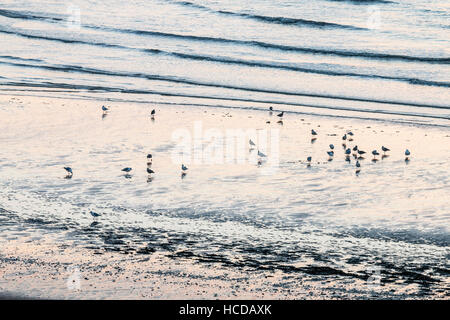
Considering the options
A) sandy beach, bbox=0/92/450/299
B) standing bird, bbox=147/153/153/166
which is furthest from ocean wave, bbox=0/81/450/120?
standing bird, bbox=147/153/153/166

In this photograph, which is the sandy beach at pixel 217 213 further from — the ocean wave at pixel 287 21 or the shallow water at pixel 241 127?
the ocean wave at pixel 287 21

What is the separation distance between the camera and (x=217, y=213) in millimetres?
7359

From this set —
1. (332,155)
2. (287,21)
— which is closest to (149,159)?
(332,155)

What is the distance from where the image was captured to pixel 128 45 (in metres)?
18.4

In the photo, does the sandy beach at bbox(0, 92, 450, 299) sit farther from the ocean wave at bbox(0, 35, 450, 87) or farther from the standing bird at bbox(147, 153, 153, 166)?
the ocean wave at bbox(0, 35, 450, 87)

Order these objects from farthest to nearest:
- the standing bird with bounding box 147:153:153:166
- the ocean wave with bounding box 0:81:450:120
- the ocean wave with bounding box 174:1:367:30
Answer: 1. the ocean wave with bounding box 174:1:367:30
2. the ocean wave with bounding box 0:81:450:120
3. the standing bird with bounding box 147:153:153:166

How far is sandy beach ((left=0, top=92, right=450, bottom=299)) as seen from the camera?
5.70 m

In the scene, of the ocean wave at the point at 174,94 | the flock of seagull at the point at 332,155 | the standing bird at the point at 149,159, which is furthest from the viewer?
the ocean wave at the point at 174,94

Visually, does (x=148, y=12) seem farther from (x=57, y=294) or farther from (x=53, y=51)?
(x=57, y=294)

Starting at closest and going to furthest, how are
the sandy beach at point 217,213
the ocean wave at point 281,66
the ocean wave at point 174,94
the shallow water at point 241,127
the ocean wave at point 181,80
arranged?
the sandy beach at point 217,213
the shallow water at point 241,127
the ocean wave at point 174,94
the ocean wave at point 181,80
the ocean wave at point 281,66

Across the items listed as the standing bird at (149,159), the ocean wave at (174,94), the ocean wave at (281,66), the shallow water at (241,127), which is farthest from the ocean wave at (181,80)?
the standing bird at (149,159)

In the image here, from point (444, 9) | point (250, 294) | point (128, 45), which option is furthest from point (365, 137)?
point (444, 9)

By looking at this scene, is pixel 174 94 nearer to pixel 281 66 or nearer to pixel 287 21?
pixel 281 66

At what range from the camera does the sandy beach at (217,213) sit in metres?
5.70
